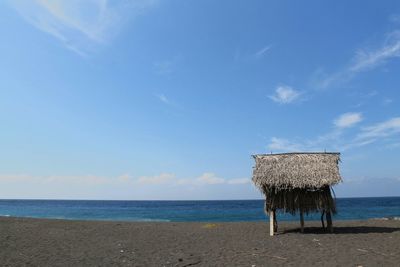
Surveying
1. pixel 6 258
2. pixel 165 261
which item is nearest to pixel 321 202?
pixel 165 261

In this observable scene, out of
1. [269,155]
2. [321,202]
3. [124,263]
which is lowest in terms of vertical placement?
[124,263]

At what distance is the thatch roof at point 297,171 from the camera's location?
16.6 meters

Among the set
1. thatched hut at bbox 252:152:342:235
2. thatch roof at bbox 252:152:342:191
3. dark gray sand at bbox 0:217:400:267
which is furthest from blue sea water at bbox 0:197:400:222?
dark gray sand at bbox 0:217:400:267

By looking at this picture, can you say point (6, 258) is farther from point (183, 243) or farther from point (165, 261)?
point (183, 243)

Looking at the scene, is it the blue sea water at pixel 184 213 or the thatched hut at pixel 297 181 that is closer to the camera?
the thatched hut at pixel 297 181

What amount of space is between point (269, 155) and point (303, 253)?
19.0 feet

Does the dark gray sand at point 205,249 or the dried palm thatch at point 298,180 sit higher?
the dried palm thatch at point 298,180

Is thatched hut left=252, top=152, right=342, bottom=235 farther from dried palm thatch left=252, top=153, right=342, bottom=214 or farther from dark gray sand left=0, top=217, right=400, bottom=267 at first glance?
dark gray sand left=0, top=217, right=400, bottom=267

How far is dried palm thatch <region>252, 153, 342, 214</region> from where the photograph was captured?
16703mm

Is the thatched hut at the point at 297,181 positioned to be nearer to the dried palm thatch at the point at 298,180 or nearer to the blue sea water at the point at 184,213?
the dried palm thatch at the point at 298,180

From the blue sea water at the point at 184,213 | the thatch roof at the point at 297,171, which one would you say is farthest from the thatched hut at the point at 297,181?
the blue sea water at the point at 184,213

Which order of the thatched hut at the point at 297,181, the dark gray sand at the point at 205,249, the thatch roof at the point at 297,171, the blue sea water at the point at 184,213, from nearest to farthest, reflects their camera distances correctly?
the dark gray sand at the point at 205,249 → the thatch roof at the point at 297,171 → the thatched hut at the point at 297,181 → the blue sea water at the point at 184,213

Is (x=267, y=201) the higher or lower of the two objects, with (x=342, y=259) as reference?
higher

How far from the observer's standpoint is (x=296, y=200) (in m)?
17.2
